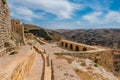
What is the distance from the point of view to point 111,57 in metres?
16.1

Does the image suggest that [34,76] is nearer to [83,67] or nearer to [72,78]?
[72,78]

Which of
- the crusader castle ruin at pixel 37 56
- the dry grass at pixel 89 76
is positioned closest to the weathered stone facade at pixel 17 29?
the crusader castle ruin at pixel 37 56

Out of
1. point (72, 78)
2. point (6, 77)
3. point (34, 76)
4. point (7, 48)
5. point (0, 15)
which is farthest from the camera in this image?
point (7, 48)

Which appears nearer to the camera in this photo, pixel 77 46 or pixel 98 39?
pixel 77 46

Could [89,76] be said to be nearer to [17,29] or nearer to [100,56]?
[100,56]

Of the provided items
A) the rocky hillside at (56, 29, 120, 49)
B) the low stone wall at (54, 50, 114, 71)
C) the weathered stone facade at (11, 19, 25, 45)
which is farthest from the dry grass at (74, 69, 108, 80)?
the rocky hillside at (56, 29, 120, 49)

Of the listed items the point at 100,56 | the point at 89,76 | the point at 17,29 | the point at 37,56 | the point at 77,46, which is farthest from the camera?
the point at 17,29

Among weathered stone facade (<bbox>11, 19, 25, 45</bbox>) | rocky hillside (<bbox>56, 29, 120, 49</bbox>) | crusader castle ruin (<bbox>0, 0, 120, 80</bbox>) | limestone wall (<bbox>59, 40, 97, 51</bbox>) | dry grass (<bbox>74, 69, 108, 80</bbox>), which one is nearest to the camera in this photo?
crusader castle ruin (<bbox>0, 0, 120, 80</bbox>)

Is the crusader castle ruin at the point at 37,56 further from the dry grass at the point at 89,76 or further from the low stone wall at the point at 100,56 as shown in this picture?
the dry grass at the point at 89,76

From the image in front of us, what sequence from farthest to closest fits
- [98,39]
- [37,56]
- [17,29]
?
1. [98,39]
2. [17,29]
3. [37,56]

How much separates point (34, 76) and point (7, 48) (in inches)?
259

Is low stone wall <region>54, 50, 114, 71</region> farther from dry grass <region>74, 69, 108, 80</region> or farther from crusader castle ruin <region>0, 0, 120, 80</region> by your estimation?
dry grass <region>74, 69, 108, 80</region>

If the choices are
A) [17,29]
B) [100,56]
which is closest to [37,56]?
[100,56]

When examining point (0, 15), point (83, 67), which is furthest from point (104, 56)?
point (0, 15)
